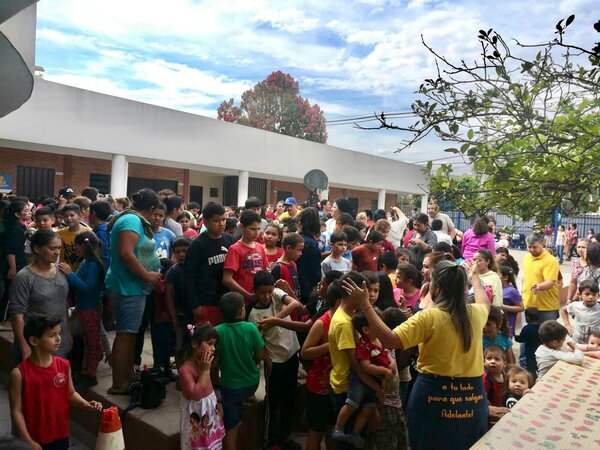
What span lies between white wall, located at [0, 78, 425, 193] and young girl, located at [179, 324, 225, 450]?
11.2 m

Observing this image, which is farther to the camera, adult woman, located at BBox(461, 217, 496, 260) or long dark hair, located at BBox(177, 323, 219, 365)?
adult woman, located at BBox(461, 217, 496, 260)

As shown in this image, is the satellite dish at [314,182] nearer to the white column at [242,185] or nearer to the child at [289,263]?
the child at [289,263]

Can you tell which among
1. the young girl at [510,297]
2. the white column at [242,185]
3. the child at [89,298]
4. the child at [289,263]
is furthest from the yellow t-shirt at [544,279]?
the white column at [242,185]

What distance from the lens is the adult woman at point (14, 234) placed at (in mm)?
5273

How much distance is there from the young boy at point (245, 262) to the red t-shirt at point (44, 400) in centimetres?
137

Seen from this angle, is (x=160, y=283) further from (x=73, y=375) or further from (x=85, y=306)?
(x=73, y=375)

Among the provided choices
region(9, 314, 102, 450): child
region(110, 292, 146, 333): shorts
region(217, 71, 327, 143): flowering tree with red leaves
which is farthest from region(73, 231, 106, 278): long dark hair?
region(217, 71, 327, 143): flowering tree with red leaves

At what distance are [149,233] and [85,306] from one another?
0.97 m

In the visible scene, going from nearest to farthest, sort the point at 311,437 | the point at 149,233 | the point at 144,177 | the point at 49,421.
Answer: the point at 49,421 → the point at 311,437 → the point at 149,233 → the point at 144,177

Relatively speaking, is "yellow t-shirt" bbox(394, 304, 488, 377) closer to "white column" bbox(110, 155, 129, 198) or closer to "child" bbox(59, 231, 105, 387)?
"child" bbox(59, 231, 105, 387)

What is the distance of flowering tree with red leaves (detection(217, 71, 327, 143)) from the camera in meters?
42.3

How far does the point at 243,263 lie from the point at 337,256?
1471 mm

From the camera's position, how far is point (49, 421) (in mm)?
2824

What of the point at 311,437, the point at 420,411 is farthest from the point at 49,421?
the point at 420,411
